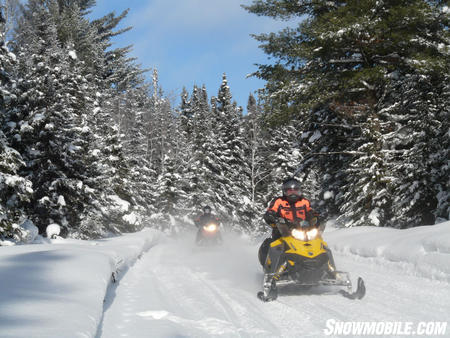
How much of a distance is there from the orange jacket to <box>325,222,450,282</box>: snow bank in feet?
7.06

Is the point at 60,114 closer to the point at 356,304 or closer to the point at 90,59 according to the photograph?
the point at 356,304

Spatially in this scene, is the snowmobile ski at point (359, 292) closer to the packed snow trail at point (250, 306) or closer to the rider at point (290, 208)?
the packed snow trail at point (250, 306)

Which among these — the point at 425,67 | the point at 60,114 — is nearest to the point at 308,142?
the point at 425,67

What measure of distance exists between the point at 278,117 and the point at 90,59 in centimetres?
3444

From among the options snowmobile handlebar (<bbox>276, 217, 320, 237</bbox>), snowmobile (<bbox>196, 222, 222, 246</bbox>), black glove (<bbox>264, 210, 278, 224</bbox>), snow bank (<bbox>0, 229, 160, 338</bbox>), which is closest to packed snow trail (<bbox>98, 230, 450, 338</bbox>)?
snow bank (<bbox>0, 229, 160, 338</bbox>)

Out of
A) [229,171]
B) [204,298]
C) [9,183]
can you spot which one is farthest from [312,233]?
[229,171]

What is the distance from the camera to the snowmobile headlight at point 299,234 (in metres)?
5.96

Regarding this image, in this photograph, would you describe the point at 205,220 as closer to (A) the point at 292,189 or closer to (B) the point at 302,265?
(A) the point at 292,189

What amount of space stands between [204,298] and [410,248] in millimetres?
4036

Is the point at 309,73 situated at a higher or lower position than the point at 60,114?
higher

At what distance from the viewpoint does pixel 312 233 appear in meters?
6.05

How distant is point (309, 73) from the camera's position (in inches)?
560

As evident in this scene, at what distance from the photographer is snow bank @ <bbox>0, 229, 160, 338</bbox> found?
351cm

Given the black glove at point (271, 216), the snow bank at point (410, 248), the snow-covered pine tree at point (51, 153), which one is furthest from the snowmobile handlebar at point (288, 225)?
the snow-covered pine tree at point (51, 153)
